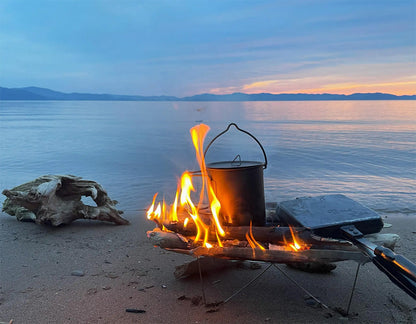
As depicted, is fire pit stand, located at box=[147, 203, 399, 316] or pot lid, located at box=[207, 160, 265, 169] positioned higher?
pot lid, located at box=[207, 160, 265, 169]

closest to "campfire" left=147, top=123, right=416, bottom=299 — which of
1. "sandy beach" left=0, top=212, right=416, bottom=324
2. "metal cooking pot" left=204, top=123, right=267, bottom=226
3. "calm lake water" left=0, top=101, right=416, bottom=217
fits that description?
"metal cooking pot" left=204, top=123, right=267, bottom=226

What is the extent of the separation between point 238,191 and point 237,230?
1.35ft

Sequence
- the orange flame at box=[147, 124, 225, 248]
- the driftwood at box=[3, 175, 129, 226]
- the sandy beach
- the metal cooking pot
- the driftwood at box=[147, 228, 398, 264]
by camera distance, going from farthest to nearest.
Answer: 1. the driftwood at box=[3, 175, 129, 226]
2. the metal cooking pot
3. the orange flame at box=[147, 124, 225, 248]
4. the sandy beach
5. the driftwood at box=[147, 228, 398, 264]

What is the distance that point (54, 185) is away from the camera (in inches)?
215

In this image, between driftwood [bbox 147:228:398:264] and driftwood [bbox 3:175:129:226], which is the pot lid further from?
driftwood [bbox 3:175:129:226]

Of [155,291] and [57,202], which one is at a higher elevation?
[57,202]

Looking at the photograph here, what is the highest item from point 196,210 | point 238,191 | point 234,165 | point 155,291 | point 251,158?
point 234,165

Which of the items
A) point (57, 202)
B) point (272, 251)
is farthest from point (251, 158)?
point (272, 251)

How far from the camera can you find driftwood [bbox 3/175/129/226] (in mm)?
5469

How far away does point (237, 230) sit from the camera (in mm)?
3697

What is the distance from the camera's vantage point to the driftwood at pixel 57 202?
5469 mm

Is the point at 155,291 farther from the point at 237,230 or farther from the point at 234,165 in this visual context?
the point at 234,165

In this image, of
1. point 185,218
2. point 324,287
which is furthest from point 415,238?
point 185,218

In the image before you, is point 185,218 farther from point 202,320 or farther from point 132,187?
point 132,187
